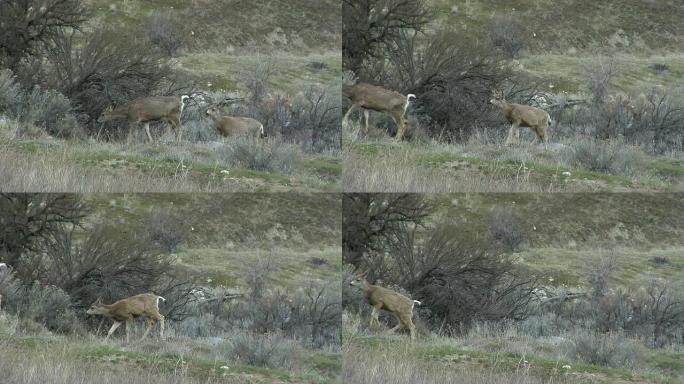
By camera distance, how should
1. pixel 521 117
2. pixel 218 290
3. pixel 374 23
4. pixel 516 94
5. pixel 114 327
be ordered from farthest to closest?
pixel 516 94 → pixel 374 23 → pixel 218 290 → pixel 521 117 → pixel 114 327

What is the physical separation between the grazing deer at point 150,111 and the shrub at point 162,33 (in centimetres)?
239

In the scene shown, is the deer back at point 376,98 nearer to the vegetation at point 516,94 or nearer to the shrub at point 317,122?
the vegetation at point 516,94

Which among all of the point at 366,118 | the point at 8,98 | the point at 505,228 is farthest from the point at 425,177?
the point at 8,98

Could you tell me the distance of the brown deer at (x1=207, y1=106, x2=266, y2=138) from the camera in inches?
919

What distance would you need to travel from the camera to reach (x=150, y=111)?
72.5 feet

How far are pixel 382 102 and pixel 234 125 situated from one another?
305 cm

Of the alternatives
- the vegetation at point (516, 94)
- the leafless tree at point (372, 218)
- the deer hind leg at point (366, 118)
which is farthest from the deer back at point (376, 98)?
the leafless tree at point (372, 218)

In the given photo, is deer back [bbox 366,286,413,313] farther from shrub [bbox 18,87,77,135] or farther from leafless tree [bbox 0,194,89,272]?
shrub [bbox 18,87,77,135]

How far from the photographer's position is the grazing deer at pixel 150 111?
22109 millimetres

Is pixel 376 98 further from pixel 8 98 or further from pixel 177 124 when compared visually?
pixel 8 98

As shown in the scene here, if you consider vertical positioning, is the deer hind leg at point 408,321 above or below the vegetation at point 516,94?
below

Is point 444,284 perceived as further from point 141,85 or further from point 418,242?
point 141,85

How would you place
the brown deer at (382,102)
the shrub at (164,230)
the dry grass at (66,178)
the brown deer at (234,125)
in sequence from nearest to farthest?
the dry grass at (66,178)
the brown deer at (382,102)
the shrub at (164,230)
the brown deer at (234,125)

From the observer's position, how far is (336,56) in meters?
25.7
